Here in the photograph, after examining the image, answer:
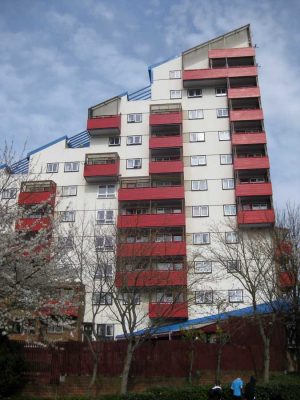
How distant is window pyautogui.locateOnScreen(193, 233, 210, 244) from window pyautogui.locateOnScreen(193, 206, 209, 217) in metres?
2.01

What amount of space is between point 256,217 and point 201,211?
5.78 meters

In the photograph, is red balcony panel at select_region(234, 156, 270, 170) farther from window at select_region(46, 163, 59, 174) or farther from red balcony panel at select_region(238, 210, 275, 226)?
window at select_region(46, 163, 59, 174)

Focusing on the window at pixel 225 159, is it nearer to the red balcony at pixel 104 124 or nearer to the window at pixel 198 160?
the window at pixel 198 160

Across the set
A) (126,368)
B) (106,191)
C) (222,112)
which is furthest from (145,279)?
(222,112)

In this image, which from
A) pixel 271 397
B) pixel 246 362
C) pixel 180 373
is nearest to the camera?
pixel 271 397

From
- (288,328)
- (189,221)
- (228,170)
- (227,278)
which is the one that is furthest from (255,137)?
(288,328)

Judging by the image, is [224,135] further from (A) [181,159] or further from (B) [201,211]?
(B) [201,211]

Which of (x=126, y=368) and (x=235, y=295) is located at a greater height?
(x=235, y=295)

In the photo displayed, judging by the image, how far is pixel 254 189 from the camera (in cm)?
4478

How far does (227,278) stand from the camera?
41.6 m

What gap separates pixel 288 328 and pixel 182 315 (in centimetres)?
1251

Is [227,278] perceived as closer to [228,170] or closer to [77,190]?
[228,170]

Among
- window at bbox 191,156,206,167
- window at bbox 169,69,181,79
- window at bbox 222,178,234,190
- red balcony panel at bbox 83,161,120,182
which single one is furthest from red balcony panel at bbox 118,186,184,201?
window at bbox 169,69,181,79

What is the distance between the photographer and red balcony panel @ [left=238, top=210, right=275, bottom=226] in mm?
42531
